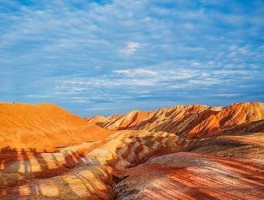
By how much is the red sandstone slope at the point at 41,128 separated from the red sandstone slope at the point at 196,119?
138ft

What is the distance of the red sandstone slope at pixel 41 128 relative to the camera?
5988 centimetres

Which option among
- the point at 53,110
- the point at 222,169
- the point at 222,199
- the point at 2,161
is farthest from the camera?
the point at 53,110

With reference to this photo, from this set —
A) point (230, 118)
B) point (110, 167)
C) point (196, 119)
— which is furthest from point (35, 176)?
point (196, 119)

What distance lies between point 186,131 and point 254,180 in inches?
3921

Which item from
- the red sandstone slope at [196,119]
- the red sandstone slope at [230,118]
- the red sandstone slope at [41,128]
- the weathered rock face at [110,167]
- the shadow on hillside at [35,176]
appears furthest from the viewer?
the red sandstone slope at [196,119]

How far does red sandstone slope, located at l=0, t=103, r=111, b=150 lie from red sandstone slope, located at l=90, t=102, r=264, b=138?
42.1m

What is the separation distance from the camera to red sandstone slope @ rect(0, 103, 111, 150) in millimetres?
59875

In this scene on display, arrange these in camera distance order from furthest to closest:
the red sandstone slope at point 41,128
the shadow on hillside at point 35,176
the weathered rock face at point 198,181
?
the red sandstone slope at point 41,128 → the shadow on hillside at point 35,176 → the weathered rock face at point 198,181

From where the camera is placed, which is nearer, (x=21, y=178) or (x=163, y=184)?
(x=163, y=184)

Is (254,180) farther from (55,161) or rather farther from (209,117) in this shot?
(209,117)

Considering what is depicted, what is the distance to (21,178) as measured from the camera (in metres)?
31.9

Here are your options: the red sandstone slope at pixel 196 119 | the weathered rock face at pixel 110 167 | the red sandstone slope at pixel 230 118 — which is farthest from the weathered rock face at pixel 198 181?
the red sandstone slope at pixel 230 118

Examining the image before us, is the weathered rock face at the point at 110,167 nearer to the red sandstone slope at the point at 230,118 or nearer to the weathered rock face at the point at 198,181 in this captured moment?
the weathered rock face at the point at 198,181

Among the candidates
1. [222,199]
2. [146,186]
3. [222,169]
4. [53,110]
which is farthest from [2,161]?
[53,110]
